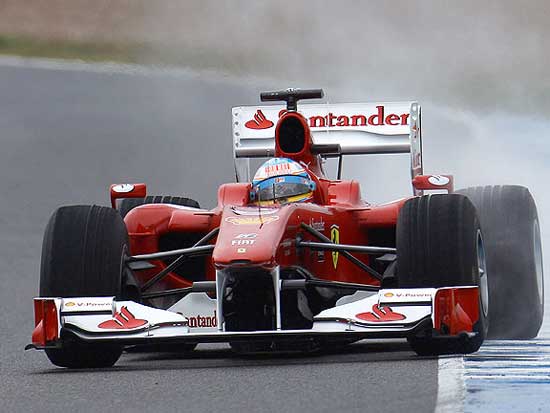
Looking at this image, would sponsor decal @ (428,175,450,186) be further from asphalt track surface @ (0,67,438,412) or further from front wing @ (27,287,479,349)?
front wing @ (27,287,479,349)

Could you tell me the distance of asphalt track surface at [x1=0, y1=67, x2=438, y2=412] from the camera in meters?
7.52

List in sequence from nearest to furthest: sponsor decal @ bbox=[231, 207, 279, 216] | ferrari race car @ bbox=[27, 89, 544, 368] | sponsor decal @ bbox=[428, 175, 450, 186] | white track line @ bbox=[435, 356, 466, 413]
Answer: white track line @ bbox=[435, 356, 466, 413] < ferrari race car @ bbox=[27, 89, 544, 368] < sponsor decal @ bbox=[231, 207, 279, 216] < sponsor decal @ bbox=[428, 175, 450, 186]

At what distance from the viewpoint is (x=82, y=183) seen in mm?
20703

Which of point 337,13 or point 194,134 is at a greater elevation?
point 337,13

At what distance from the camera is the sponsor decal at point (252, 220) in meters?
9.70

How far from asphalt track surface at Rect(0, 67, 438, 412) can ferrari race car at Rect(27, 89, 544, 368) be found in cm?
23

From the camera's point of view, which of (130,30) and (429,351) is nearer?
(429,351)

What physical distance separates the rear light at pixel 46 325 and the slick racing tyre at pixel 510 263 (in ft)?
11.3

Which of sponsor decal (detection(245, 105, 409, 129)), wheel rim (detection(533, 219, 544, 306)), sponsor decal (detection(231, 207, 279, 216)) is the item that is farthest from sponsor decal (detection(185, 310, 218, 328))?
sponsor decal (detection(245, 105, 409, 129))

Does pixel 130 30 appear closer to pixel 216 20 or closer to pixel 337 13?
pixel 216 20

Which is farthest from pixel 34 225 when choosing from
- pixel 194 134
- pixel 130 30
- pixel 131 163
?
pixel 130 30

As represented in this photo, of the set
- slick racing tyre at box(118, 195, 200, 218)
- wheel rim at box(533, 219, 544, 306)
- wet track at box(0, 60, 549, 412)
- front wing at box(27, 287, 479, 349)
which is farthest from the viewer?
slick racing tyre at box(118, 195, 200, 218)

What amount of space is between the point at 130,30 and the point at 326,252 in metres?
16.0

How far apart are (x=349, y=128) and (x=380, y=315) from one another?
393cm
